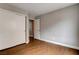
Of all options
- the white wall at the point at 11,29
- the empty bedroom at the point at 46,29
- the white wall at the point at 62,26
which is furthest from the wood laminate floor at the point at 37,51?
the white wall at the point at 62,26

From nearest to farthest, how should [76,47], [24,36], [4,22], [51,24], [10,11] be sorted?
1. [4,22]
2. [10,11]
3. [76,47]
4. [24,36]
5. [51,24]

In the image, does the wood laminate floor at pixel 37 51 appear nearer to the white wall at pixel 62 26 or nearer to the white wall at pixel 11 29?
the white wall at pixel 11 29

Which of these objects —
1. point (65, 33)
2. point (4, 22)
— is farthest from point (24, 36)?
point (65, 33)

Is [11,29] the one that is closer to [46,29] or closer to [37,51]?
[37,51]

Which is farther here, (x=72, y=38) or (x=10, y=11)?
(x=72, y=38)

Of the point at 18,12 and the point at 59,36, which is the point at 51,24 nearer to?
the point at 59,36

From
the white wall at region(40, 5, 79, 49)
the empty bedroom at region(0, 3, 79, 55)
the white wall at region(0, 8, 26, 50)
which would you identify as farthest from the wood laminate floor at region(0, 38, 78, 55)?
the white wall at region(40, 5, 79, 49)

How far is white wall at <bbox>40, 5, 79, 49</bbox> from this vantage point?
162 inches

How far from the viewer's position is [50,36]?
5.53 m

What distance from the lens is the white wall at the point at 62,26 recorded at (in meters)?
4.11

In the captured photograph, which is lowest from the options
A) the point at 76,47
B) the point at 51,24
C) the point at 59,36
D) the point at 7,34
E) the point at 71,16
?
the point at 76,47

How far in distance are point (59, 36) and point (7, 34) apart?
3.03 m

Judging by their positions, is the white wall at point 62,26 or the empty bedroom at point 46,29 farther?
the white wall at point 62,26

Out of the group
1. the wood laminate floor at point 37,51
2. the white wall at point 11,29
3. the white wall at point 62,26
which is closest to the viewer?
the wood laminate floor at point 37,51
